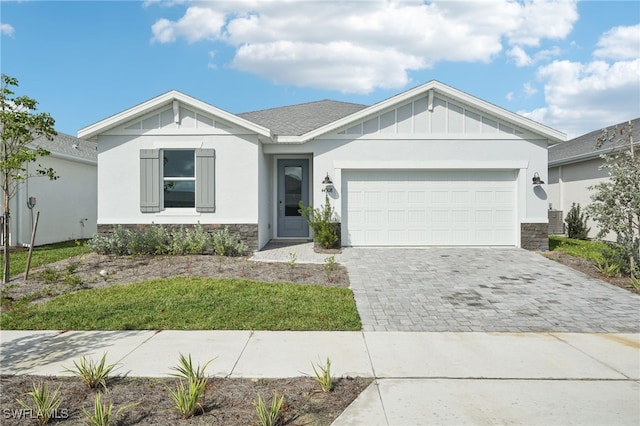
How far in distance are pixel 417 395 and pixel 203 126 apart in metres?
9.58

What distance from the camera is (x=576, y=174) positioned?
16.2 meters

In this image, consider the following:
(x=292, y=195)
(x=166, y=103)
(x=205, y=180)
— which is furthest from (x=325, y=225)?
(x=166, y=103)

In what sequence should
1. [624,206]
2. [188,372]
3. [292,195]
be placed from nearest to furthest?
[188,372] → [624,206] → [292,195]

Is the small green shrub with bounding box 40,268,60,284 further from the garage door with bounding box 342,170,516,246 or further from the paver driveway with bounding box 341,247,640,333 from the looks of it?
the garage door with bounding box 342,170,516,246

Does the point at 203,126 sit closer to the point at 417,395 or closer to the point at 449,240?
the point at 449,240

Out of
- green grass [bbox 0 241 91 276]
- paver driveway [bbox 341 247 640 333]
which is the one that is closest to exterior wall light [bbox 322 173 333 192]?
paver driveway [bbox 341 247 640 333]

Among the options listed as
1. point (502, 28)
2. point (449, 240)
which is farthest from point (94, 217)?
point (502, 28)

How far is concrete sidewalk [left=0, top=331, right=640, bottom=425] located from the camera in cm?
317

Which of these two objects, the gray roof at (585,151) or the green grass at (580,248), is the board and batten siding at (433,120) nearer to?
the green grass at (580,248)

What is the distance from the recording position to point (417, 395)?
3412mm

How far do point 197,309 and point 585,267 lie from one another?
28.0 ft

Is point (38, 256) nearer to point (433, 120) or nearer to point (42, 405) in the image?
point (42, 405)

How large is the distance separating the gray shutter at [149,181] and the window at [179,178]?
239mm

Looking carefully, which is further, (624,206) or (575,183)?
(575,183)
